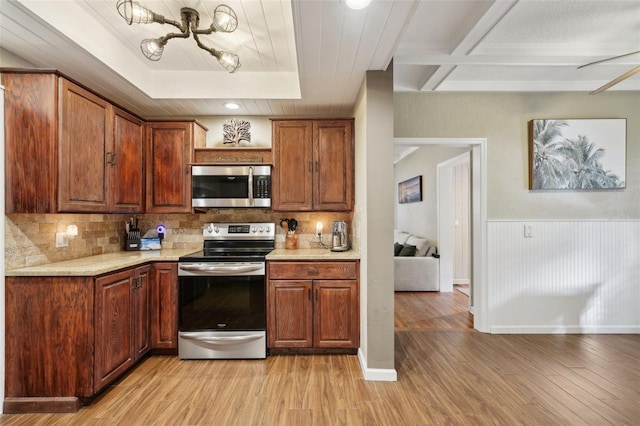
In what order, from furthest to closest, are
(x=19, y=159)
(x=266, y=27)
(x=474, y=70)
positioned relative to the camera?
1. (x=474, y=70)
2. (x=266, y=27)
3. (x=19, y=159)

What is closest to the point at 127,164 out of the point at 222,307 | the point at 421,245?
the point at 222,307

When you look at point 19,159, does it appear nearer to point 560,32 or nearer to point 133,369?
point 133,369

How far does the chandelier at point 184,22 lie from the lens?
1717mm

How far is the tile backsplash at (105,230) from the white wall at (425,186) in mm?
2521

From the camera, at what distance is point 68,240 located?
2424 mm

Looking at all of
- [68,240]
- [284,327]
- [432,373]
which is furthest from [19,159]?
[432,373]

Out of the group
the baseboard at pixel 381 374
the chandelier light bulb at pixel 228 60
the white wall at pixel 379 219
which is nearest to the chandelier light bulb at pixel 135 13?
the chandelier light bulb at pixel 228 60

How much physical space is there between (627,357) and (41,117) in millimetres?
5014

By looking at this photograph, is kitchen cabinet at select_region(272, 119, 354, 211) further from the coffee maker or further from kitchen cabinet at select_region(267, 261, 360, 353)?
kitchen cabinet at select_region(267, 261, 360, 353)

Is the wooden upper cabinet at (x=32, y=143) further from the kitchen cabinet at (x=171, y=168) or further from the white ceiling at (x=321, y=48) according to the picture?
the kitchen cabinet at (x=171, y=168)

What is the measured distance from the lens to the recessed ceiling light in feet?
4.92

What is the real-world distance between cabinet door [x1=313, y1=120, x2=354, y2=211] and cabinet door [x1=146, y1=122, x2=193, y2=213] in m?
1.30

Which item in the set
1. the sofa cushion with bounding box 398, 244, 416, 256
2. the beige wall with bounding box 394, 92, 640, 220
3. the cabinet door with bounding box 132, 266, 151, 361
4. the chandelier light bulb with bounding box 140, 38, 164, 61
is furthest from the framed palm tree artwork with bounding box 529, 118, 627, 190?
the cabinet door with bounding box 132, 266, 151, 361

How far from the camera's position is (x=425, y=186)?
18.5 ft
